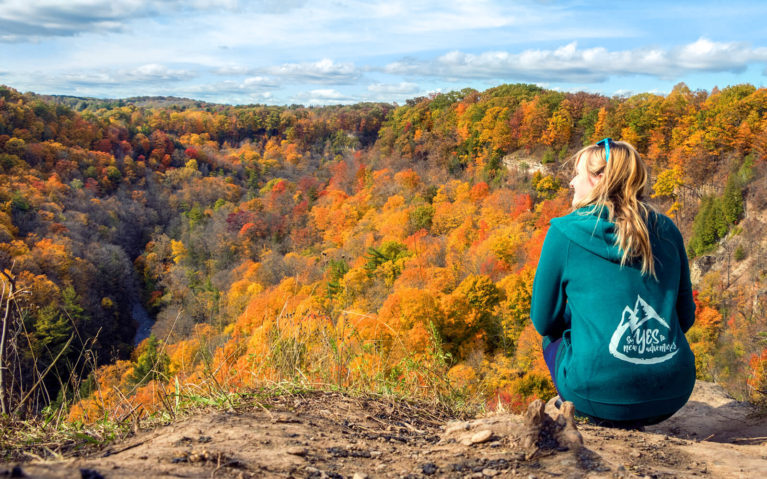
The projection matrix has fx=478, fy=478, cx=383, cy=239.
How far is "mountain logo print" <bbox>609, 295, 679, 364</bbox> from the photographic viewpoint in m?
1.96

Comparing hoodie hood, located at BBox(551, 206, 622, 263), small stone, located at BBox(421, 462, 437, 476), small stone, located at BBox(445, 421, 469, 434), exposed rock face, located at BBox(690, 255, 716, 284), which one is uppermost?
hoodie hood, located at BBox(551, 206, 622, 263)

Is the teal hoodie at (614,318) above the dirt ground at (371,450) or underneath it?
above

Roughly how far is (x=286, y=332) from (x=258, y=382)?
1.77ft

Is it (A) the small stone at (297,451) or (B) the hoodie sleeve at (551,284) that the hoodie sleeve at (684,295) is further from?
(A) the small stone at (297,451)

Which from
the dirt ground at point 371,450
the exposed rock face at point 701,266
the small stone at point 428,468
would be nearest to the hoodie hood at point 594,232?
the dirt ground at point 371,450

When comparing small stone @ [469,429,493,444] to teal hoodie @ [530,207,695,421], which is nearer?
small stone @ [469,429,493,444]

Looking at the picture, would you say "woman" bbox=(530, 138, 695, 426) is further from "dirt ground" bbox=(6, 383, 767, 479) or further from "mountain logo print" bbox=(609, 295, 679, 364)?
"dirt ground" bbox=(6, 383, 767, 479)

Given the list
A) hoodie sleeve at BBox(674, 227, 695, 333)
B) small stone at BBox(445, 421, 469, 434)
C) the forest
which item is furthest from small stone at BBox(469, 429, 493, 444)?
hoodie sleeve at BBox(674, 227, 695, 333)

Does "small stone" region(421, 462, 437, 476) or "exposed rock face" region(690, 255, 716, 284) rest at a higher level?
"small stone" region(421, 462, 437, 476)

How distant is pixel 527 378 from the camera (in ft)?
Result: 59.5

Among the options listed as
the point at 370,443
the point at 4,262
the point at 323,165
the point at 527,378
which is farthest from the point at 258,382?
the point at 323,165

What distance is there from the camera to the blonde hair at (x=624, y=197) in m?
1.98

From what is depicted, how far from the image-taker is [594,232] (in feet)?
6.69

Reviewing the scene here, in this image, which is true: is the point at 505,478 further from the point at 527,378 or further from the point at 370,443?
the point at 527,378
